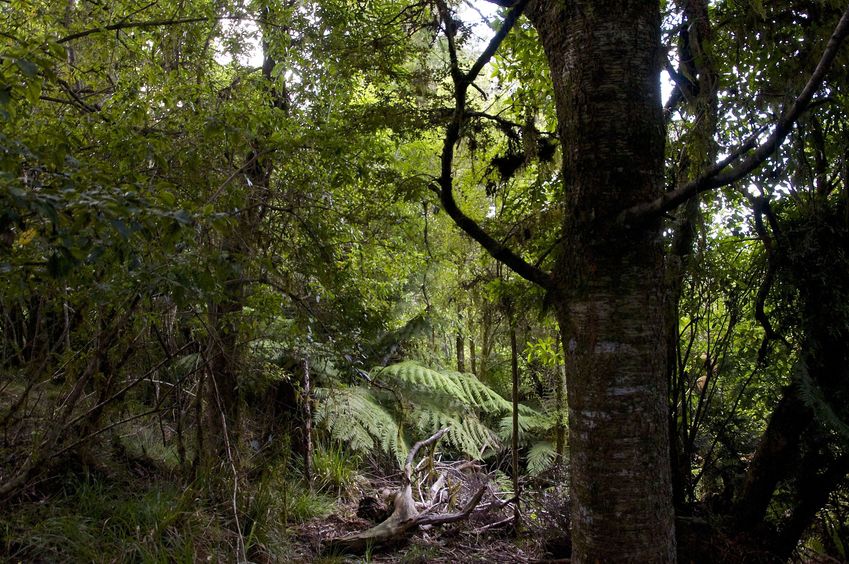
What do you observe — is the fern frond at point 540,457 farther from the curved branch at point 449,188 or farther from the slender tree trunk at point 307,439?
the curved branch at point 449,188

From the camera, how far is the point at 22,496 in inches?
162

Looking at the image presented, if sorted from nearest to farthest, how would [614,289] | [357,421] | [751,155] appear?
1. [751,155]
2. [614,289]
3. [357,421]

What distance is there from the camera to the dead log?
4.35 meters

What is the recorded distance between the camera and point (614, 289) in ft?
7.57

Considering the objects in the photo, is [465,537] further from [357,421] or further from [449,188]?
[449,188]

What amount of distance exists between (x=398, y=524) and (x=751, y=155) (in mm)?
3673

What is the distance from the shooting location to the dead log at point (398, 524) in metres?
4.35

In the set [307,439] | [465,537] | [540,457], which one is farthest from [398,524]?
[540,457]

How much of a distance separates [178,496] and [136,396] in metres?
2.59

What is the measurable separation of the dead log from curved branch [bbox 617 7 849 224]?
302 cm

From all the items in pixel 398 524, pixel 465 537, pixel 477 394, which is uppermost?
pixel 477 394

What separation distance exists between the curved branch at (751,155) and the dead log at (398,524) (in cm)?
302

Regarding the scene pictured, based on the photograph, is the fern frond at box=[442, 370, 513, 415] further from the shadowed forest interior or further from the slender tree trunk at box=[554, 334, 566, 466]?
the shadowed forest interior

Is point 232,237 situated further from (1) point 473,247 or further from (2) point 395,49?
(1) point 473,247
